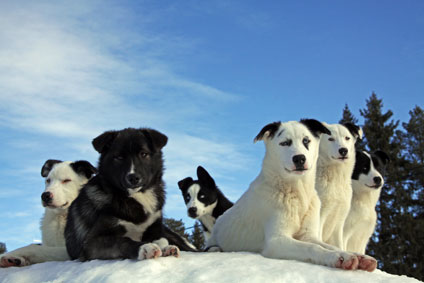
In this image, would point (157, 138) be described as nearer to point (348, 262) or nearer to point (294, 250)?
point (294, 250)

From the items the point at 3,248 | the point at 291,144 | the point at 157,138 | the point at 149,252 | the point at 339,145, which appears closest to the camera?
the point at 149,252

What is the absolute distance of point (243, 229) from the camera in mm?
6812

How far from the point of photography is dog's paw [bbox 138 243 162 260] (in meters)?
5.17

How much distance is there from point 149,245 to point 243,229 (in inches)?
76.4

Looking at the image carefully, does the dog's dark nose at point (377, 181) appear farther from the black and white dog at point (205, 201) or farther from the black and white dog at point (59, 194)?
the black and white dog at point (59, 194)

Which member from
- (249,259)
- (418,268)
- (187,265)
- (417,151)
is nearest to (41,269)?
(187,265)

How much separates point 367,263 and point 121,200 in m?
3.05

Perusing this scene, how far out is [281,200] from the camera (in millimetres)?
6457

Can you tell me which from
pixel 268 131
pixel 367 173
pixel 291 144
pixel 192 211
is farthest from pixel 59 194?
pixel 367 173

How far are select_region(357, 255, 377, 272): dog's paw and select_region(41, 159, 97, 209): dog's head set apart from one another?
483 centimetres

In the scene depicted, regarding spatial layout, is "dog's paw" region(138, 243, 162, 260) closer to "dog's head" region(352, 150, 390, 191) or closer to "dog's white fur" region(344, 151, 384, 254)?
"dog's white fur" region(344, 151, 384, 254)

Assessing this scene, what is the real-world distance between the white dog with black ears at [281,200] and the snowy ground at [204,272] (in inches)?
25.6

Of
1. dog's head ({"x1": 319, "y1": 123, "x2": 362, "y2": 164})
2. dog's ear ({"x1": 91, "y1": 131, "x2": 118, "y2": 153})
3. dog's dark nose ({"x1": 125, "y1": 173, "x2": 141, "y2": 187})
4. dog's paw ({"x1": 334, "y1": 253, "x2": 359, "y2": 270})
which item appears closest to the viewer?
dog's paw ({"x1": 334, "y1": 253, "x2": 359, "y2": 270})

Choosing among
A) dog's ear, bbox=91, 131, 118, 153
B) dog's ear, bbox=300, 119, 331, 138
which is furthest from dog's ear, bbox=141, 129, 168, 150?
dog's ear, bbox=300, 119, 331, 138
